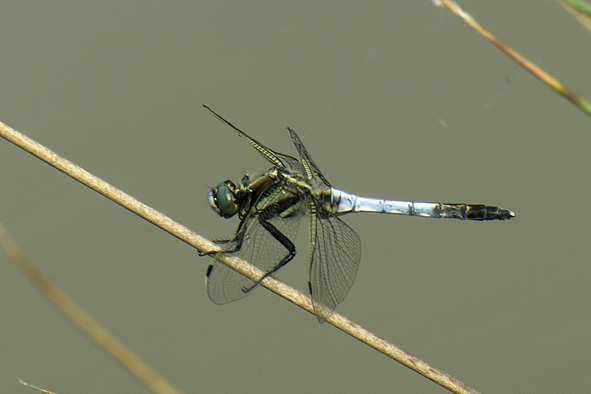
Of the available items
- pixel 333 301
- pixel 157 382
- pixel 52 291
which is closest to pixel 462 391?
pixel 333 301

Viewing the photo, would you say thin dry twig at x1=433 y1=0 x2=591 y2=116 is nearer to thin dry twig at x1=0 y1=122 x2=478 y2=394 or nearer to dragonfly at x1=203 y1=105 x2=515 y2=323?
thin dry twig at x1=0 y1=122 x2=478 y2=394

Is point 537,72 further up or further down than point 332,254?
further up

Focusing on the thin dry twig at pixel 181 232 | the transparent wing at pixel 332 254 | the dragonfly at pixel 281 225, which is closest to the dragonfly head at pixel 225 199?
the dragonfly at pixel 281 225

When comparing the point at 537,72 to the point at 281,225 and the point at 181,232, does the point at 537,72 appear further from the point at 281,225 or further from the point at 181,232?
the point at 281,225

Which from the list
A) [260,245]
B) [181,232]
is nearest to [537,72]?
[181,232]

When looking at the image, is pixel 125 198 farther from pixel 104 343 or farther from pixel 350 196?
pixel 350 196

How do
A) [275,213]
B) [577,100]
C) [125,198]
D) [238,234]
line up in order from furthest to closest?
1. [275,213]
2. [238,234]
3. [125,198]
4. [577,100]

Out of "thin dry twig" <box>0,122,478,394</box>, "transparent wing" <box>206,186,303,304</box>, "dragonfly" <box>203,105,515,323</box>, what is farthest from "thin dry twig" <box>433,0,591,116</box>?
"transparent wing" <box>206,186,303,304</box>

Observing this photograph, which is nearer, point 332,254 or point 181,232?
point 181,232
